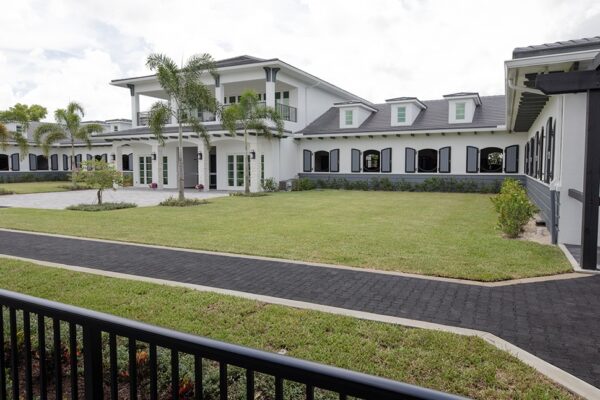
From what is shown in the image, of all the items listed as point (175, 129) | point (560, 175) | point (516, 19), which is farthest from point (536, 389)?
point (175, 129)

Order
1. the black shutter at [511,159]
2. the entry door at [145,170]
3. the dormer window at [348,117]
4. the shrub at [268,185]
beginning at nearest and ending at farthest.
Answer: the black shutter at [511,159] < the shrub at [268,185] < the dormer window at [348,117] < the entry door at [145,170]

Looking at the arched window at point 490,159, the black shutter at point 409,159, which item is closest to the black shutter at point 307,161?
the black shutter at point 409,159

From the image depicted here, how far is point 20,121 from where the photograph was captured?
109 feet

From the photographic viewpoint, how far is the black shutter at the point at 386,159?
88.4 ft

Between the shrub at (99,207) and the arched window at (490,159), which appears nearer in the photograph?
the shrub at (99,207)

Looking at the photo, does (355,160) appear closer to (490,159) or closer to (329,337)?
(490,159)

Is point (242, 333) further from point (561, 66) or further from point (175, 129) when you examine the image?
point (175, 129)

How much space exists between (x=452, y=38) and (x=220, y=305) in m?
17.8

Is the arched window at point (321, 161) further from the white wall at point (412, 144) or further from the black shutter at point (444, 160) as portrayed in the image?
the black shutter at point (444, 160)

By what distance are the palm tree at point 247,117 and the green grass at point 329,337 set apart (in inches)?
645

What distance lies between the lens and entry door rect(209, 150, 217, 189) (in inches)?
1147

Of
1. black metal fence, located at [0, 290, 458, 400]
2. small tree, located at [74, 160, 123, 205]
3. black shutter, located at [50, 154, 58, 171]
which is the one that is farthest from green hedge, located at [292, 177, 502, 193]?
black shutter, located at [50, 154, 58, 171]

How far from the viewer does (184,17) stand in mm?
14609

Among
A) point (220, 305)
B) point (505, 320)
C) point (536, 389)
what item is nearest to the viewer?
point (536, 389)
